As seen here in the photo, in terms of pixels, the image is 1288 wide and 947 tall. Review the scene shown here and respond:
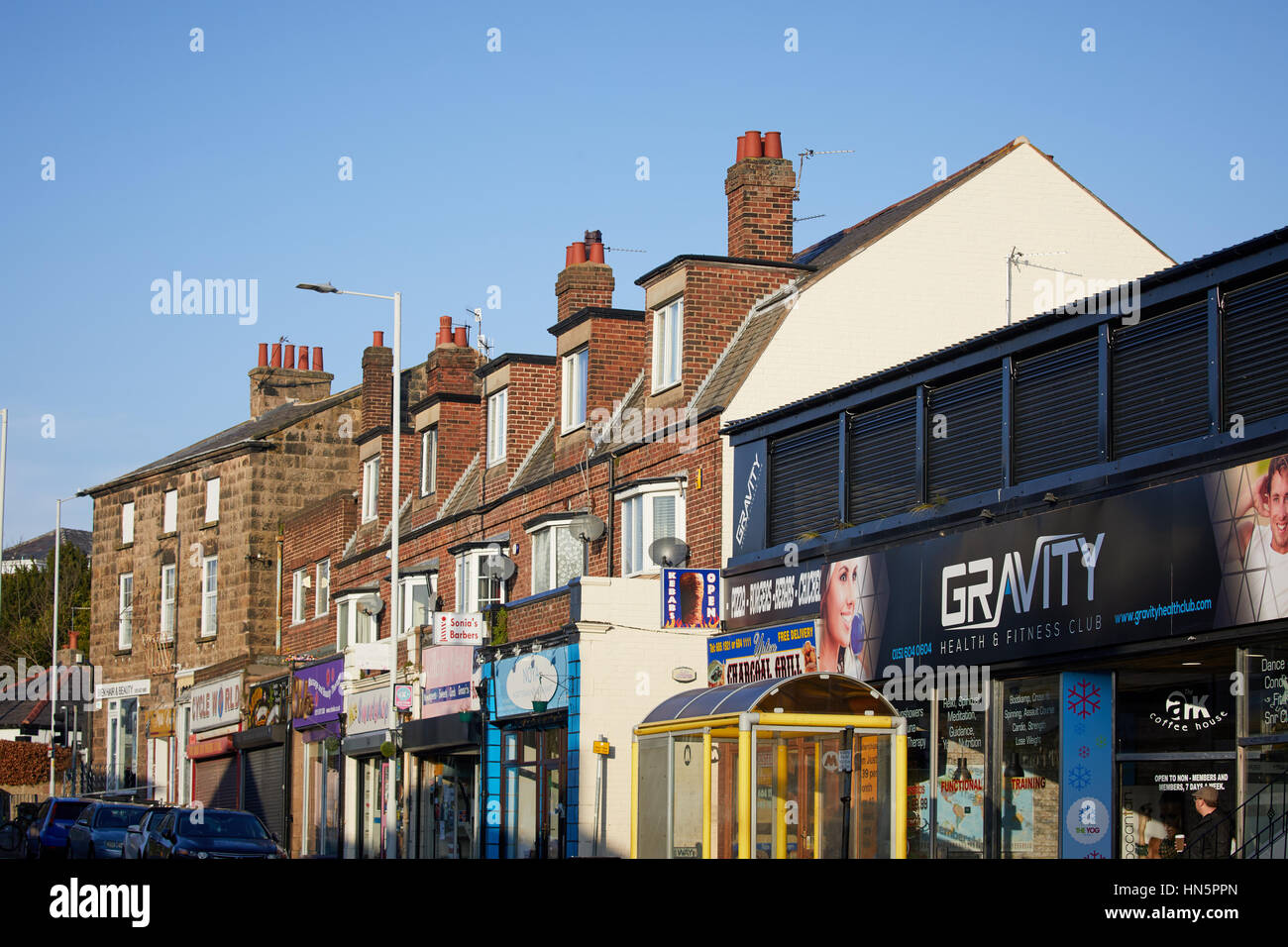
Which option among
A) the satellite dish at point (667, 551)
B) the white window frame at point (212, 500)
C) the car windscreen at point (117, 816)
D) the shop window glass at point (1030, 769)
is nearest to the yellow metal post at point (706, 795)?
the shop window glass at point (1030, 769)

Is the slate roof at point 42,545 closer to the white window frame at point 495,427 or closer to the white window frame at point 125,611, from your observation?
the white window frame at point 125,611

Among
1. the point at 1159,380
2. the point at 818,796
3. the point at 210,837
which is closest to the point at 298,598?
the point at 210,837

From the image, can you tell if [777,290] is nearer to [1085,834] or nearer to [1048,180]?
[1048,180]

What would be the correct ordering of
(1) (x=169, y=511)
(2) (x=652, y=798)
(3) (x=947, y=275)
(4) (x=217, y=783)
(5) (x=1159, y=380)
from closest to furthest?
(5) (x=1159, y=380) → (2) (x=652, y=798) → (3) (x=947, y=275) → (4) (x=217, y=783) → (1) (x=169, y=511)

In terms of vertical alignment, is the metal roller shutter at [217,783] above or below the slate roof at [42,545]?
below

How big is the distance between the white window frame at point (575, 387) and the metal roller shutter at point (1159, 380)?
47.0ft

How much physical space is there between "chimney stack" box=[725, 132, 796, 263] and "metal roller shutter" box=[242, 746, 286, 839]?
65.9ft

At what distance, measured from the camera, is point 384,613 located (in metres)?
38.2

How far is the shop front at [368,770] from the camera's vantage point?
34031 mm

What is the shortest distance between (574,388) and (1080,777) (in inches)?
618

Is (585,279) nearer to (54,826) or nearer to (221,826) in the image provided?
(221,826)

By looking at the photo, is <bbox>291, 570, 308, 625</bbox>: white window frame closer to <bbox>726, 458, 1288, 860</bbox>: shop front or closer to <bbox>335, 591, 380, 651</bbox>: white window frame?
<bbox>335, 591, 380, 651</bbox>: white window frame

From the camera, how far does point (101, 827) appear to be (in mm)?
29234

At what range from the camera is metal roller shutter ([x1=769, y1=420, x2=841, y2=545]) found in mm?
22141
